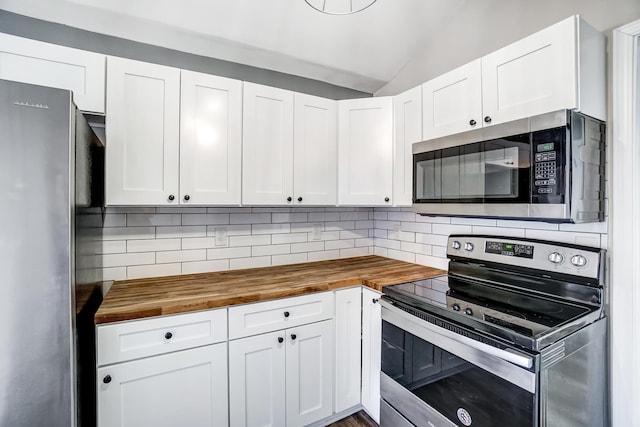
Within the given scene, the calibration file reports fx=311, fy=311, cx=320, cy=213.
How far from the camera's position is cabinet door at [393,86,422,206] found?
1981 mm

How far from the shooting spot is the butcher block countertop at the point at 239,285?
4.69 feet

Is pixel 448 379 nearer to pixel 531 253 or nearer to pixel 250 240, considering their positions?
pixel 531 253

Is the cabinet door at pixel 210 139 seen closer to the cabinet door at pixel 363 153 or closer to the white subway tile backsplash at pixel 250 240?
the white subway tile backsplash at pixel 250 240

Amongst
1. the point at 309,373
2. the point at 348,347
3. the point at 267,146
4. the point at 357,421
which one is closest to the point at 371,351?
the point at 348,347

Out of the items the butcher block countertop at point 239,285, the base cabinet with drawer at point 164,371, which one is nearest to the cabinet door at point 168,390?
the base cabinet with drawer at point 164,371

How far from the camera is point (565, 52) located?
126cm

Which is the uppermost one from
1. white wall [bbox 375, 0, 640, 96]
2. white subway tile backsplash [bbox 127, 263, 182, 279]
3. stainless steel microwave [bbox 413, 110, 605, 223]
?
white wall [bbox 375, 0, 640, 96]

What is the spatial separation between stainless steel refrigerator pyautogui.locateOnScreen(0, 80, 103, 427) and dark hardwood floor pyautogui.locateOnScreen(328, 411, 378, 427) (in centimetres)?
141

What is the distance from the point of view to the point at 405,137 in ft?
6.80

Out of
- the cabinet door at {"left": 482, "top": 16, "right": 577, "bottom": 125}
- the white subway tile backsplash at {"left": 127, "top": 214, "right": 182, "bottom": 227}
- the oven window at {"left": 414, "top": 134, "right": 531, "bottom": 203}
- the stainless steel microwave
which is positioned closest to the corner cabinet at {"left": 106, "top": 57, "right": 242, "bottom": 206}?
the white subway tile backsplash at {"left": 127, "top": 214, "right": 182, "bottom": 227}

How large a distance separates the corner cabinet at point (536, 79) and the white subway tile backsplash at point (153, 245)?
1.82 meters

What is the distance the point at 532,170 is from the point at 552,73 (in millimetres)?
406

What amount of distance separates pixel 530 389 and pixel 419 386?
550 mm

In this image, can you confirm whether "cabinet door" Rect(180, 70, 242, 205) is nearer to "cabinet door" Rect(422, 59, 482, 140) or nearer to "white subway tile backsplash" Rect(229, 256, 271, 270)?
"white subway tile backsplash" Rect(229, 256, 271, 270)
